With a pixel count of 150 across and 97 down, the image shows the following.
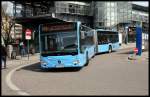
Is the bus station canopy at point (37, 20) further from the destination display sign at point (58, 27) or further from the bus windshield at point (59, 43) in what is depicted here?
the bus windshield at point (59, 43)

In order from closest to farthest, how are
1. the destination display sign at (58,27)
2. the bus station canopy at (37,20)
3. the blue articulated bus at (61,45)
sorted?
the blue articulated bus at (61,45)
the destination display sign at (58,27)
the bus station canopy at (37,20)

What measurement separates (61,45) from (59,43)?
15cm

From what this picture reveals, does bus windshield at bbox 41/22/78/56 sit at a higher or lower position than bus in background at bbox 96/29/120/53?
higher

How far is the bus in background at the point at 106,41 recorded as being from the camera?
41356 mm

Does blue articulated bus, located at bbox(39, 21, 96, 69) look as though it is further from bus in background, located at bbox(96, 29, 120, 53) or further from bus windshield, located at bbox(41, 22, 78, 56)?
bus in background, located at bbox(96, 29, 120, 53)

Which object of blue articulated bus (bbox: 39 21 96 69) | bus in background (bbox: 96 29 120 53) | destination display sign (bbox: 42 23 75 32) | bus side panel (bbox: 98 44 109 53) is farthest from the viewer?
bus in background (bbox: 96 29 120 53)

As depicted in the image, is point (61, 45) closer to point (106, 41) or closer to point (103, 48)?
point (103, 48)

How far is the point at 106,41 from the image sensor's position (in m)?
43.6

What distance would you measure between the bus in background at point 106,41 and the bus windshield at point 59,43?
17.8 metres

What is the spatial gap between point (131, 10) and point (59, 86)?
81703 millimetres

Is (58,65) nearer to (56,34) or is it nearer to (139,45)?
(56,34)

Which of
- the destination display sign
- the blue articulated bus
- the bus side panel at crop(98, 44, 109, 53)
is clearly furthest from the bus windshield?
the bus side panel at crop(98, 44, 109, 53)

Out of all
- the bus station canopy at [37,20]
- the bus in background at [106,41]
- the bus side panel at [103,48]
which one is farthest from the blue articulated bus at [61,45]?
the bus station canopy at [37,20]

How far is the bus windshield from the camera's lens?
73.6 ft
